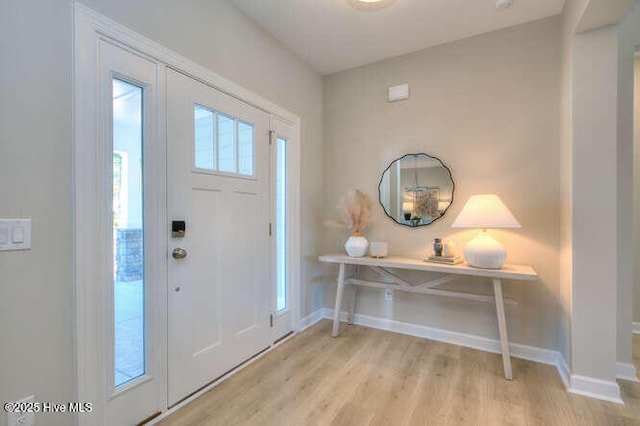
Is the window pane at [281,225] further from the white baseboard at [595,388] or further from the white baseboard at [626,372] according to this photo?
the white baseboard at [626,372]

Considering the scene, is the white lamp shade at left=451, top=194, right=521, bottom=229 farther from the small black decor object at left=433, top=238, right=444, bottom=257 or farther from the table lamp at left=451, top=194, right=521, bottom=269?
the small black decor object at left=433, top=238, right=444, bottom=257

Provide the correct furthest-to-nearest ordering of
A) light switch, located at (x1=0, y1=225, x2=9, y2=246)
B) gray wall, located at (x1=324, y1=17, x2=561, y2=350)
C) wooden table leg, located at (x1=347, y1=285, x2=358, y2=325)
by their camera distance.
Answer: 1. wooden table leg, located at (x1=347, y1=285, x2=358, y2=325)
2. gray wall, located at (x1=324, y1=17, x2=561, y2=350)
3. light switch, located at (x1=0, y1=225, x2=9, y2=246)

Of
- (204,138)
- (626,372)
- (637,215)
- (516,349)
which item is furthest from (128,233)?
(637,215)

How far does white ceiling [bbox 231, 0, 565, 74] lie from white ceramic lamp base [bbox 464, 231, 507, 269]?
5.86ft

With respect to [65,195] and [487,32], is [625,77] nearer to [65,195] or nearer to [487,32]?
[487,32]

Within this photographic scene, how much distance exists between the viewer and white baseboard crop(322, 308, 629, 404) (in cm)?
186

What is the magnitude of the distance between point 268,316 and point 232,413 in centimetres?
88

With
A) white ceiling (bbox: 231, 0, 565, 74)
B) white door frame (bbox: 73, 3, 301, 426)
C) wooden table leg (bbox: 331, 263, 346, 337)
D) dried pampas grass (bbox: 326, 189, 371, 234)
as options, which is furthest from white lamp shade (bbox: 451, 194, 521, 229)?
white door frame (bbox: 73, 3, 301, 426)

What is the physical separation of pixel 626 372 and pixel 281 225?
286cm

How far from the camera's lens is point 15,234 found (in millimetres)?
1171

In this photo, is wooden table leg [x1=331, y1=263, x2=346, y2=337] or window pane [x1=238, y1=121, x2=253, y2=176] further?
wooden table leg [x1=331, y1=263, x2=346, y2=337]

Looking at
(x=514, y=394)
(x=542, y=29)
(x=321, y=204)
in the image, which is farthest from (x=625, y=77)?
(x=321, y=204)

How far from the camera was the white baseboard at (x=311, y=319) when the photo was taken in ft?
9.83

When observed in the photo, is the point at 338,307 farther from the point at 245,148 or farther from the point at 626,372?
the point at 626,372
